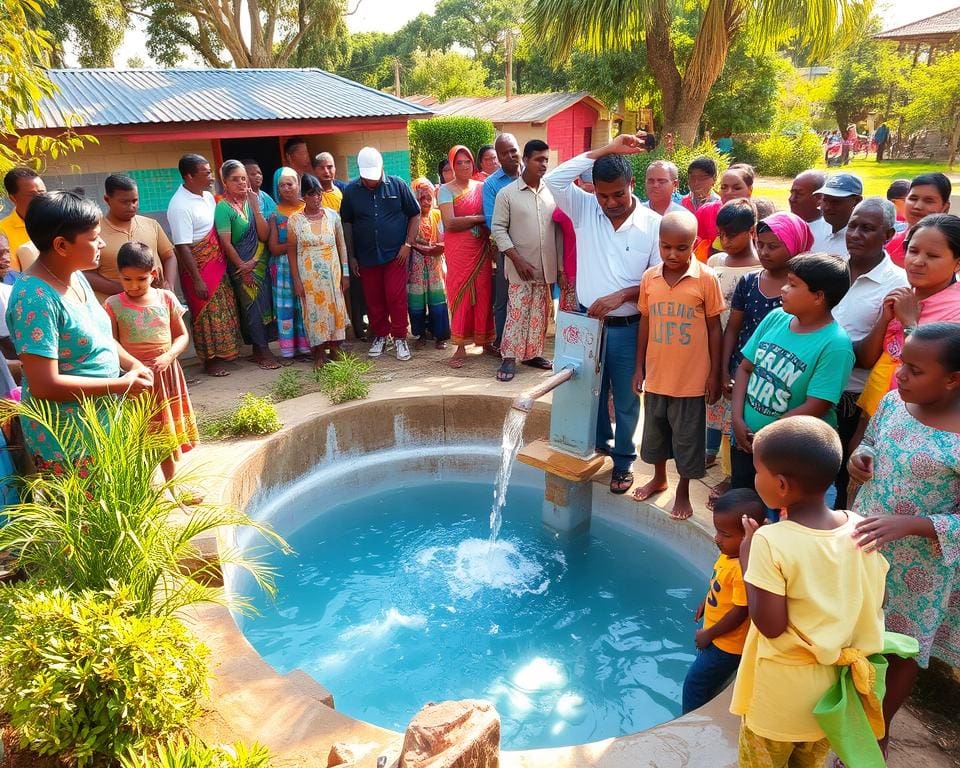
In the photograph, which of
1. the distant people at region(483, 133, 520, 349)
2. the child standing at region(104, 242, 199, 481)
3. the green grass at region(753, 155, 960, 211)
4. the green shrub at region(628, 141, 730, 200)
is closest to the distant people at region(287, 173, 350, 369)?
the distant people at region(483, 133, 520, 349)

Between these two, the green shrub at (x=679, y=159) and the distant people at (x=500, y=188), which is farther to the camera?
the green shrub at (x=679, y=159)

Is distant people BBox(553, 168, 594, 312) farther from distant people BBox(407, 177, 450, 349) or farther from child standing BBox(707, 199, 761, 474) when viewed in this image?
child standing BBox(707, 199, 761, 474)

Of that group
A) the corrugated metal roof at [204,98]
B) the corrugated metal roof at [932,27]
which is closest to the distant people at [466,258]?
the corrugated metal roof at [204,98]

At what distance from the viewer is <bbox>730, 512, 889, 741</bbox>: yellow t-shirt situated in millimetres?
1587

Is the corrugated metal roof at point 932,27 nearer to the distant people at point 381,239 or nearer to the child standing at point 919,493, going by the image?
the distant people at point 381,239

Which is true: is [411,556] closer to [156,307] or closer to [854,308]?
[156,307]

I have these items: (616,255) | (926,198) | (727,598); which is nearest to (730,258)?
(616,255)

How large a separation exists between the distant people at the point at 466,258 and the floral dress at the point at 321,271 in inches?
33.9

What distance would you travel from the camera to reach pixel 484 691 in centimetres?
295

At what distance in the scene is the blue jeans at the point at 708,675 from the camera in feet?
7.63

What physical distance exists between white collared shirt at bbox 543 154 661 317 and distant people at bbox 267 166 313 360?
243 centimetres

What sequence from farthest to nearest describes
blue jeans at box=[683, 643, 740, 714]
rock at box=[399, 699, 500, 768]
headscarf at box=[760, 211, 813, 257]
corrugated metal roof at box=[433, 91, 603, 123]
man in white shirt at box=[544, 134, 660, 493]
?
1. corrugated metal roof at box=[433, 91, 603, 123]
2. man in white shirt at box=[544, 134, 660, 493]
3. headscarf at box=[760, 211, 813, 257]
4. blue jeans at box=[683, 643, 740, 714]
5. rock at box=[399, 699, 500, 768]

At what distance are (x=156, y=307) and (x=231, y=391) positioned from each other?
6.09 feet

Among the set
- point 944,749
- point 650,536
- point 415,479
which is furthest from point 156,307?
point 944,749
